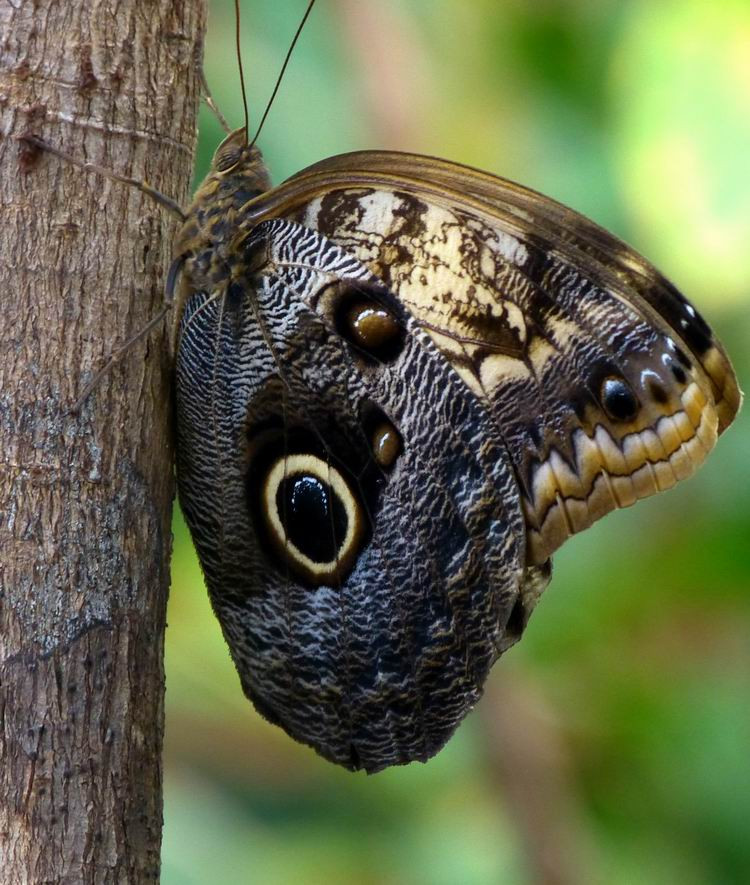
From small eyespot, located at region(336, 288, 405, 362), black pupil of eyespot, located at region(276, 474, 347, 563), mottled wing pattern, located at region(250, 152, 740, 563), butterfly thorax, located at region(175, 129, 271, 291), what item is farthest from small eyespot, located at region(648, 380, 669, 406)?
butterfly thorax, located at region(175, 129, 271, 291)

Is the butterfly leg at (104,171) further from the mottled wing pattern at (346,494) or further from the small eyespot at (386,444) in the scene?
the small eyespot at (386,444)

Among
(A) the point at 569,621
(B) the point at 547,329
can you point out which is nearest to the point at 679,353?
(B) the point at 547,329

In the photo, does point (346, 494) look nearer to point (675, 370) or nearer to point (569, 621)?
point (675, 370)

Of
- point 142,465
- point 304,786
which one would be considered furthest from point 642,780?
point 142,465

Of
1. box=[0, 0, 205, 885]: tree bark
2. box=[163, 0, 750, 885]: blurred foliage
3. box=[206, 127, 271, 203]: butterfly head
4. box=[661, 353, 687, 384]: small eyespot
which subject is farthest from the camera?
box=[163, 0, 750, 885]: blurred foliage

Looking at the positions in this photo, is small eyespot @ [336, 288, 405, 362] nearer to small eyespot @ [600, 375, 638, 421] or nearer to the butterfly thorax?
the butterfly thorax

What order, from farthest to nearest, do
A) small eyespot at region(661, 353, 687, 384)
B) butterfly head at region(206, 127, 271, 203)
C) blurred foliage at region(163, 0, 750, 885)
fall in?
blurred foliage at region(163, 0, 750, 885) < butterfly head at region(206, 127, 271, 203) < small eyespot at region(661, 353, 687, 384)

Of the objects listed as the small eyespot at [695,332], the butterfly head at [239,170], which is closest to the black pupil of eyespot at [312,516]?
the butterfly head at [239,170]
